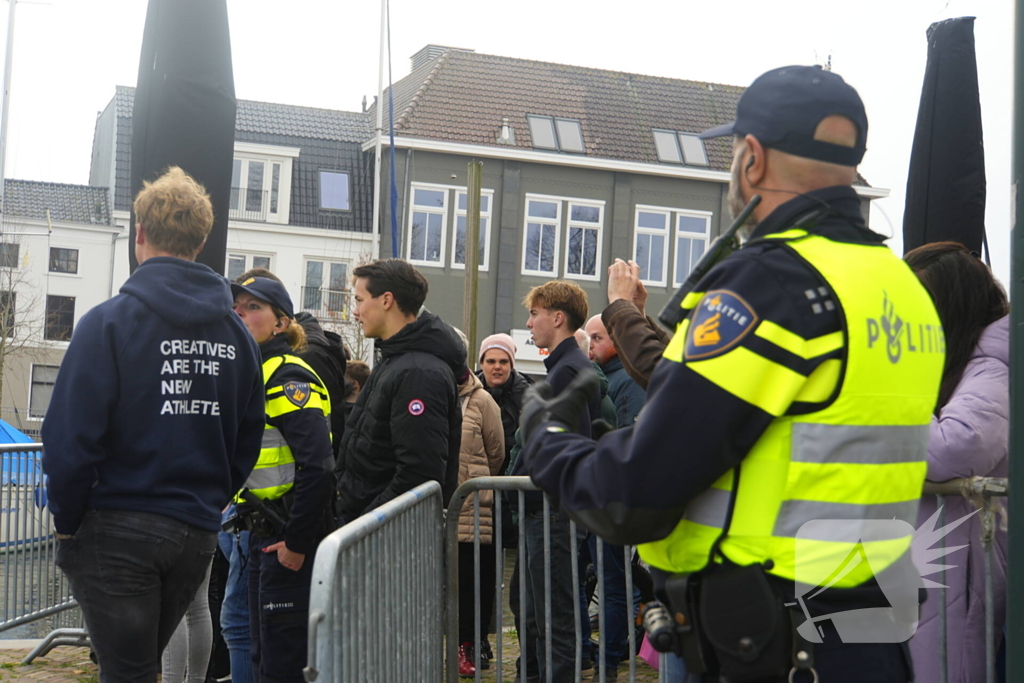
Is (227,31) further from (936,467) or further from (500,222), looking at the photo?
(500,222)

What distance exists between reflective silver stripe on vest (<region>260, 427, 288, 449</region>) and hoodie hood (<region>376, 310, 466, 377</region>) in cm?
61

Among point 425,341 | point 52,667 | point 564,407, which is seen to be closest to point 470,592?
point 425,341

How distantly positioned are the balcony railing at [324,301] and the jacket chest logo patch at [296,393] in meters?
26.2

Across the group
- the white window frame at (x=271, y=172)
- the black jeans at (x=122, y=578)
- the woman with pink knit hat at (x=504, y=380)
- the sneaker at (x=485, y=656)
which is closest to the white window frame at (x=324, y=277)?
the white window frame at (x=271, y=172)

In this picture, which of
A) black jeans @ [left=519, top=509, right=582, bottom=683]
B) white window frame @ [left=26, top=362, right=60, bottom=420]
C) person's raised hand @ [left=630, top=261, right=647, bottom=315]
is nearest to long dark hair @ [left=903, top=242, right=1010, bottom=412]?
person's raised hand @ [left=630, top=261, right=647, bottom=315]

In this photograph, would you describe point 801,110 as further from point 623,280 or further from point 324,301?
point 324,301

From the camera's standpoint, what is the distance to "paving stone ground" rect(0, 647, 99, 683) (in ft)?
18.1

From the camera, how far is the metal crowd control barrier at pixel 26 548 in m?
6.03

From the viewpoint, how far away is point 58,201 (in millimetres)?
32000

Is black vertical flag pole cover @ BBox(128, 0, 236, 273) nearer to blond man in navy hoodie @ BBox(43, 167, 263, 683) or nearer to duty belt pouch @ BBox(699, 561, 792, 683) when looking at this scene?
blond man in navy hoodie @ BBox(43, 167, 263, 683)

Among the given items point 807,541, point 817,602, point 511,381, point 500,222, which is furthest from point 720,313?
point 500,222

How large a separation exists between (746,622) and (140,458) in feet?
6.84

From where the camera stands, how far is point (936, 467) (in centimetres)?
308

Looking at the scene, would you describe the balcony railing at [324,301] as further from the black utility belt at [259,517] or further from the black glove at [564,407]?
the black glove at [564,407]
